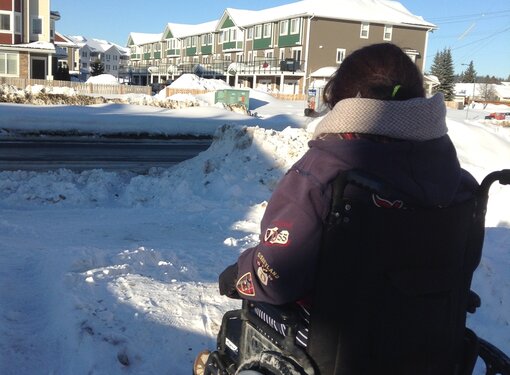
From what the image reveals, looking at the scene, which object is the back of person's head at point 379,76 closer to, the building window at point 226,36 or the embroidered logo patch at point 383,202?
the embroidered logo patch at point 383,202

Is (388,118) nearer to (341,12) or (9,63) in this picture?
(9,63)

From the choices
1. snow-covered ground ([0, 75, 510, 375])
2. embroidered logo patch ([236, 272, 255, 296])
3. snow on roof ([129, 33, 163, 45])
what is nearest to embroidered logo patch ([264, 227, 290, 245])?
embroidered logo patch ([236, 272, 255, 296])

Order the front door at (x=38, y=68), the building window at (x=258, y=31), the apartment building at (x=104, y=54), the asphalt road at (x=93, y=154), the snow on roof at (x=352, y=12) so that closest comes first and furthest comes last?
the asphalt road at (x=93, y=154)
the front door at (x=38, y=68)
the snow on roof at (x=352, y=12)
the building window at (x=258, y=31)
the apartment building at (x=104, y=54)

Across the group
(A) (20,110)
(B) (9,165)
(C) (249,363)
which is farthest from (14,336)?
(A) (20,110)

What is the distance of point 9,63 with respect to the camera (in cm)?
4294

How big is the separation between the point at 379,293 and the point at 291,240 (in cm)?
35

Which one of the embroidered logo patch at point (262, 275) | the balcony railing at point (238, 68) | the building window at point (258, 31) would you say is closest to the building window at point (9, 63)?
the balcony railing at point (238, 68)

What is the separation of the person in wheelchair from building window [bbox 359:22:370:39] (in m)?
59.1

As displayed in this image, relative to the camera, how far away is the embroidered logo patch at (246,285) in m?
2.10

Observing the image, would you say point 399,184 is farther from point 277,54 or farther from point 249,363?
point 277,54

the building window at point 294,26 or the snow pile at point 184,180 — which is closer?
the snow pile at point 184,180

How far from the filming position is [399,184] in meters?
1.84

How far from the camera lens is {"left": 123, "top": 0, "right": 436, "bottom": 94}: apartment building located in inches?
2223

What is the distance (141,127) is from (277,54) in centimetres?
4143
